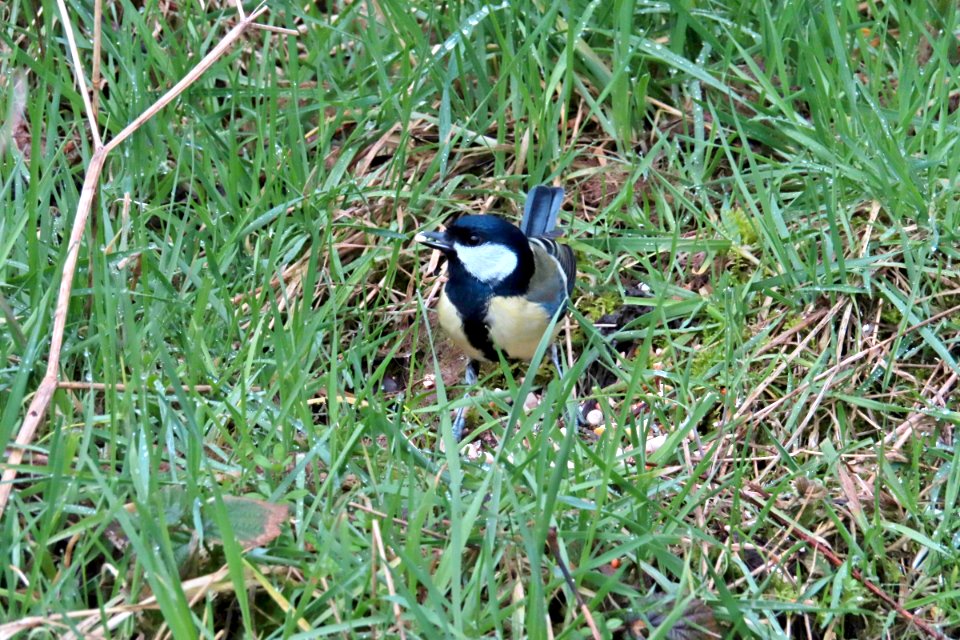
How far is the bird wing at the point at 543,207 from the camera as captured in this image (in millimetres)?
3682

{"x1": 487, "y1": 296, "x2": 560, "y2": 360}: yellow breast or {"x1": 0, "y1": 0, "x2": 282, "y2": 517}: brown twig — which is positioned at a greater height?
{"x1": 0, "y1": 0, "x2": 282, "y2": 517}: brown twig

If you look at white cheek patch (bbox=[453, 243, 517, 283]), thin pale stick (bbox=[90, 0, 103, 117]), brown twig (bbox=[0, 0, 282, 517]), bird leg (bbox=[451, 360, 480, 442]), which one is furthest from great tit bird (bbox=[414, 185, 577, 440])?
thin pale stick (bbox=[90, 0, 103, 117])

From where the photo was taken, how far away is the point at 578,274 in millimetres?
3828

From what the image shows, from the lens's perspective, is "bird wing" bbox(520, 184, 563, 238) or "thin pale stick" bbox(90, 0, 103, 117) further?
"bird wing" bbox(520, 184, 563, 238)

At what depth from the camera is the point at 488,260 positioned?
339 centimetres

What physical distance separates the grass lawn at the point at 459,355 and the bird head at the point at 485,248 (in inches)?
8.4

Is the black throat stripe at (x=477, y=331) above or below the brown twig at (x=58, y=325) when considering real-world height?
below

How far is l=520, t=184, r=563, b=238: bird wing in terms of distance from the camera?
3682mm

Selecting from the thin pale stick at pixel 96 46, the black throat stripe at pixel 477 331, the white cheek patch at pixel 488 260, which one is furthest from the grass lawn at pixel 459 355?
the white cheek patch at pixel 488 260

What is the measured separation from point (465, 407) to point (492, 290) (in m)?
0.39

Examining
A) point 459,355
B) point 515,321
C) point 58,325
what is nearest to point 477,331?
point 515,321

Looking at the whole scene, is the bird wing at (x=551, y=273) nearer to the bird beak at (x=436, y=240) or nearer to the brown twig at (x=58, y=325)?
the bird beak at (x=436, y=240)

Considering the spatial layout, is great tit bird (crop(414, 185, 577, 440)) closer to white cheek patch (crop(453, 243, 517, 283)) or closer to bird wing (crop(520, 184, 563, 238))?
white cheek patch (crop(453, 243, 517, 283))

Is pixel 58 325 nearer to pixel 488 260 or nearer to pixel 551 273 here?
pixel 488 260
